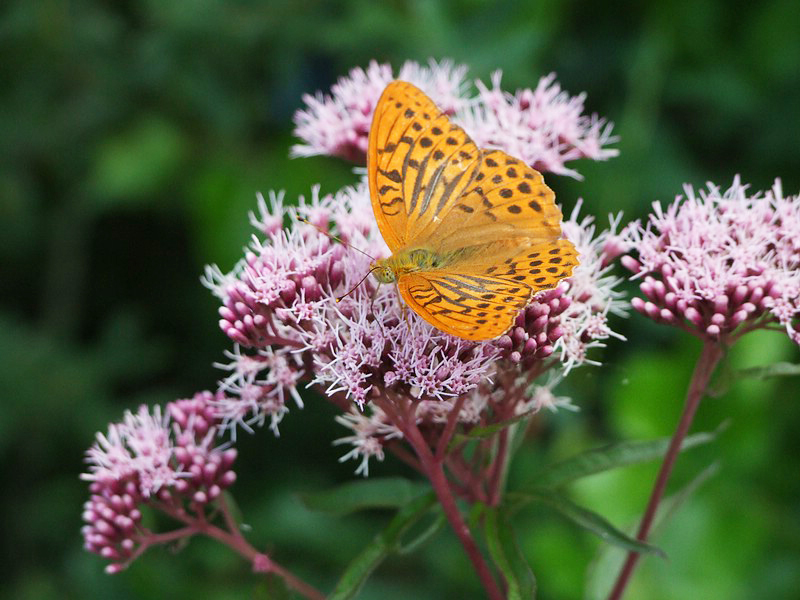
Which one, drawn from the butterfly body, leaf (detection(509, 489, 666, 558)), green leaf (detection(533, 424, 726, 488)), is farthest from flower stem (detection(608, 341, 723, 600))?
the butterfly body

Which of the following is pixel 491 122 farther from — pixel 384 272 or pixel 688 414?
pixel 688 414

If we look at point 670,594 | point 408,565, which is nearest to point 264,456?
point 408,565

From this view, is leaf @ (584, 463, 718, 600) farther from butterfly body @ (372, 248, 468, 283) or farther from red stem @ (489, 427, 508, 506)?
butterfly body @ (372, 248, 468, 283)

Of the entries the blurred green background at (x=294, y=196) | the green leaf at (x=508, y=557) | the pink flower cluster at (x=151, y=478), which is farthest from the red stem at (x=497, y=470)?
the blurred green background at (x=294, y=196)

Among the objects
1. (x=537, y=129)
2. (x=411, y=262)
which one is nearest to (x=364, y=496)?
(x=411, y=262)

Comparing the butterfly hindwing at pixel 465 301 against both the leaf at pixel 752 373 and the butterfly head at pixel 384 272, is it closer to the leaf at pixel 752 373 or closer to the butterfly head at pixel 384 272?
the butterfly head at pixel 384 272

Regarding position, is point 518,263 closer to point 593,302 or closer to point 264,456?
point 593,302
